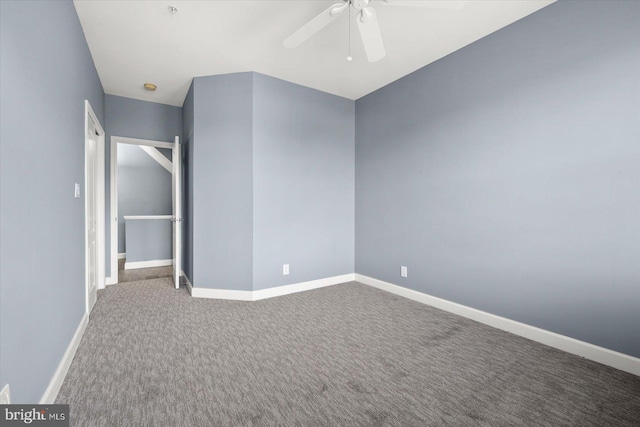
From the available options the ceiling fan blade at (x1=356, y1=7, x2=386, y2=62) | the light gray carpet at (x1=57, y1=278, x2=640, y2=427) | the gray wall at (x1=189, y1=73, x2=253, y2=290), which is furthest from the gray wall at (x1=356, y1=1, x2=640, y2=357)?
the gray wall at (x1=189, y1=73, x2=253, y2=290)

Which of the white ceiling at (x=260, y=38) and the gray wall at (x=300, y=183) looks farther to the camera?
the gray wall at (x=300, y=183)

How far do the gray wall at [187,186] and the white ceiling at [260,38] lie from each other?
0.43 metres

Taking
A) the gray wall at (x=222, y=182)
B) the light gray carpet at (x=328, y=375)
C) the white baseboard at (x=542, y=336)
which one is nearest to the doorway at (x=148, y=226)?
the gray wall at (x=222, y=182)

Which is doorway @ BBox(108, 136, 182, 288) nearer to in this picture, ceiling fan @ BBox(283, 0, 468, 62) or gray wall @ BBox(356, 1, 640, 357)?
ceiling fan @ BBox(283, 0, 468, 62)

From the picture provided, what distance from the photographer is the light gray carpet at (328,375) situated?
5.00 ft

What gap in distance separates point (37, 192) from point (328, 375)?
1.99 meters

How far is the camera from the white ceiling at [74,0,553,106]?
2301mm

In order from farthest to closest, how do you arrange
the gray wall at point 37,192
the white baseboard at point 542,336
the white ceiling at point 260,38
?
1. the white ceiling at point 260,38
2. the white baseboard at point 542,336
3. the gray wall at point 37,192

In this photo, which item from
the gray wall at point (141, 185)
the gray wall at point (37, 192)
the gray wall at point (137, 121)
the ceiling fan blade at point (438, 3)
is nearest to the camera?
the gray wall at point (37, 192)

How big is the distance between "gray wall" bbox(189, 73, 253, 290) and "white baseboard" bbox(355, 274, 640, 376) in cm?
219

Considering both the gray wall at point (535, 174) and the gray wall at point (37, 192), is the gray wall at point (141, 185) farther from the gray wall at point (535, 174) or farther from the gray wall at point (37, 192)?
the gray wall at point (535, 174)

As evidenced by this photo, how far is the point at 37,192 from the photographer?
4.88 ft

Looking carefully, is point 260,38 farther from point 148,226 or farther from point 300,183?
point 148,226

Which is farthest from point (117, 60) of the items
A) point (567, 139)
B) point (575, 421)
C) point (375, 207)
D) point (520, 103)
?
point (575, 421)
